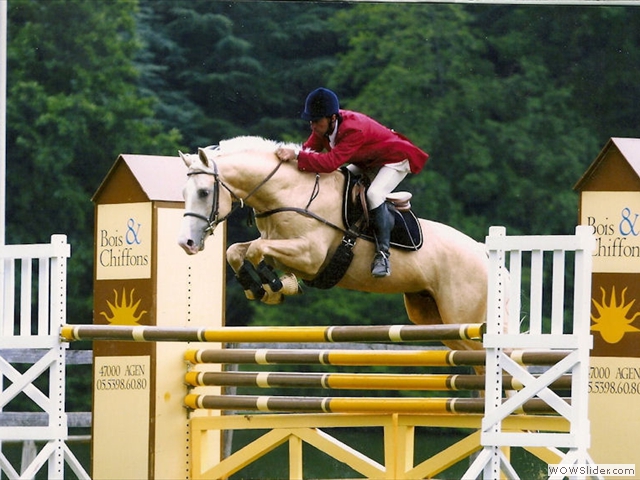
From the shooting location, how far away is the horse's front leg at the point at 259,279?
6.09 meters

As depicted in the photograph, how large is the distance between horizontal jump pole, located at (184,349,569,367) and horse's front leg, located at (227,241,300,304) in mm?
264

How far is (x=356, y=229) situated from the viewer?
6527 mm

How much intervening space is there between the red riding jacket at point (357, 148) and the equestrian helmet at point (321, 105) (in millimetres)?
92

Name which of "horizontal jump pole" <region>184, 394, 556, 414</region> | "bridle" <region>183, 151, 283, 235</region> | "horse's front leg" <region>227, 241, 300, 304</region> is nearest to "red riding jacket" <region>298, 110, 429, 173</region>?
"bridle" <region>183, 151, 283, 235</region>

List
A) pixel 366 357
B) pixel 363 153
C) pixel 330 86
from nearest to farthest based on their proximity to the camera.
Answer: pixel 366 357, pixel 363 153, pixel 330 86

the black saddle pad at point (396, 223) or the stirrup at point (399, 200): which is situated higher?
the stirrup at point (399, 200)

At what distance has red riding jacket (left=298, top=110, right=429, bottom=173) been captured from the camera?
641cm

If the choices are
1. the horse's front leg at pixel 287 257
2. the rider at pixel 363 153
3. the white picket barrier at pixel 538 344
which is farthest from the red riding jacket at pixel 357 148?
the white picket barrier at pixel 538 344

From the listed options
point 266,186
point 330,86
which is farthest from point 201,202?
point 330,86

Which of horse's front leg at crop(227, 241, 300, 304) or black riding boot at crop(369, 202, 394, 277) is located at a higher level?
black riding boot at crop(369, 202, 394, 277)

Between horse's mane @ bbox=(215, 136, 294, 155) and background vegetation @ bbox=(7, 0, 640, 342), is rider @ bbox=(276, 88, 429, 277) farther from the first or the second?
background vegetation @ bbox=(7, 0, 640, 342)

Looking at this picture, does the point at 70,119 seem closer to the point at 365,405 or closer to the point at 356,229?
the point at 356,229

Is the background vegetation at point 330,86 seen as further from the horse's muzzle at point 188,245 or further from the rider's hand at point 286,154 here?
the horse's muzzle at point 188,245

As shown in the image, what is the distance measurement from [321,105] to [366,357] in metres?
1.26
